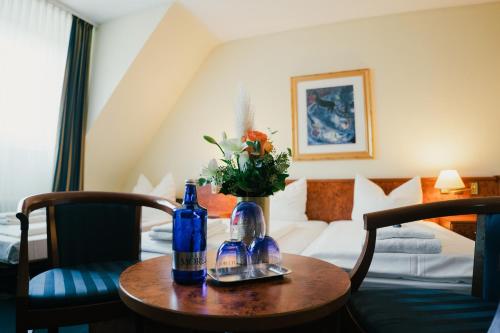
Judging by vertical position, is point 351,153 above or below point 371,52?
below

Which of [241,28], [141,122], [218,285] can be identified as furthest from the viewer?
[141,122]

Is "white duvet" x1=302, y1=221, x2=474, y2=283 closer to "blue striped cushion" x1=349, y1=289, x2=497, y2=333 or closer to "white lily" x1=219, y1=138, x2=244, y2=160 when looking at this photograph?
"blue striped cushion" x1=349, y1=289, x2=497, y2=333

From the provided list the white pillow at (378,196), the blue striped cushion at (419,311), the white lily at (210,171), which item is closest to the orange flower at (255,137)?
the white lily at (210,171)

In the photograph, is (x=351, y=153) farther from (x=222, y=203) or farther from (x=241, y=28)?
(x=241, y=28)

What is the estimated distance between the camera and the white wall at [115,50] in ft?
11.8

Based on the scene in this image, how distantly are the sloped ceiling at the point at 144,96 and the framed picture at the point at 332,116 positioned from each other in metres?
1.40

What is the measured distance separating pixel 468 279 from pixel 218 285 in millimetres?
1241

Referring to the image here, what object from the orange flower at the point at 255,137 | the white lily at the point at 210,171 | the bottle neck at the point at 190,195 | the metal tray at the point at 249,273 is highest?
the orange flower at the point at 255,137

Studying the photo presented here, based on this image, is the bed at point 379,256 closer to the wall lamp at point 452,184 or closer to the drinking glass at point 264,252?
→ the wall lamp at point 452,184

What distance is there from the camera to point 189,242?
1.01 meters

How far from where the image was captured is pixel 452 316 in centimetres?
102

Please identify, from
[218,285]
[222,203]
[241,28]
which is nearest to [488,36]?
[241,28]

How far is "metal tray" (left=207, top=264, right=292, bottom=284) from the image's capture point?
1031 millimetres

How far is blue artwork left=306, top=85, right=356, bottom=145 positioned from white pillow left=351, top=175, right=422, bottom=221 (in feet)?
1.83
